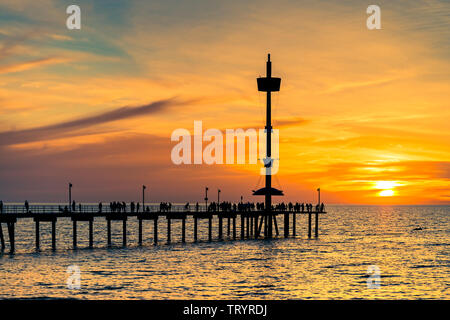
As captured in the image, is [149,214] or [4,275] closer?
[4,275]

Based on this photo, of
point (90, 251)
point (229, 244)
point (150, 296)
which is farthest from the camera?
point (229, 244)

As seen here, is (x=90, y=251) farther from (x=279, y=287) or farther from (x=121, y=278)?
(x=279, y=287)

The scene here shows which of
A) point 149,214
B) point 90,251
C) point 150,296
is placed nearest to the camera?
point 150,296

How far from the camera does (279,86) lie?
111 metres

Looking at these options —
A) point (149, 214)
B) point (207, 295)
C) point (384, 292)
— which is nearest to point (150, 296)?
point (207, 295)

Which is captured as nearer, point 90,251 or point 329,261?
point 329,261
